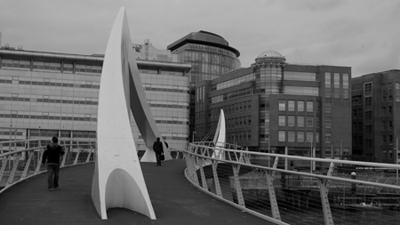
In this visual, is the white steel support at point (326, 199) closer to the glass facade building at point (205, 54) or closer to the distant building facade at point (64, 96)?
the distant building facade at point (64, 96)

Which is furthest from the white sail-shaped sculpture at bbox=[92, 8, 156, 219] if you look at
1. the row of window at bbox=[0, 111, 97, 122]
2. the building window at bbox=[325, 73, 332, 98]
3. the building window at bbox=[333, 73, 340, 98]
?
the building window at bbox=[333, 73, 340, 98]

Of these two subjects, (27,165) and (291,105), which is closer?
(27,165)

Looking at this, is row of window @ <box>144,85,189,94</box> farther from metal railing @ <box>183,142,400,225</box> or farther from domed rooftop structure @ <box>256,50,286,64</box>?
metal railing @ <box>183,142,400,225</box>

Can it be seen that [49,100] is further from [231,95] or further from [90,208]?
[90,208]

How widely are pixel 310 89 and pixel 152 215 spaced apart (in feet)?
261

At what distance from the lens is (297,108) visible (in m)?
84.5

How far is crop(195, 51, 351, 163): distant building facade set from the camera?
8450 centimetres

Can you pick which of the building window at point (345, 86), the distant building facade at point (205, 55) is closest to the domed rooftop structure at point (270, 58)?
the building window at point (345, 86)

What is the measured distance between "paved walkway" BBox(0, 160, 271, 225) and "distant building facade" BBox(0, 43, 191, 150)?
6315 centimetres

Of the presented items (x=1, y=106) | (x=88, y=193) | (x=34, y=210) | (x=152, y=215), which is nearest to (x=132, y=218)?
(x=152, y=215)

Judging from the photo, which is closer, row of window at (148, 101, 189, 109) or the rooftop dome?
row of window at (148, 101, 189, 109)

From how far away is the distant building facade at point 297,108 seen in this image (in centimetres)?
8450

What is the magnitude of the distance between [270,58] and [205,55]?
4529 cm

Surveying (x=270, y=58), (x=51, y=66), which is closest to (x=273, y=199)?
(x=51, y=66)
